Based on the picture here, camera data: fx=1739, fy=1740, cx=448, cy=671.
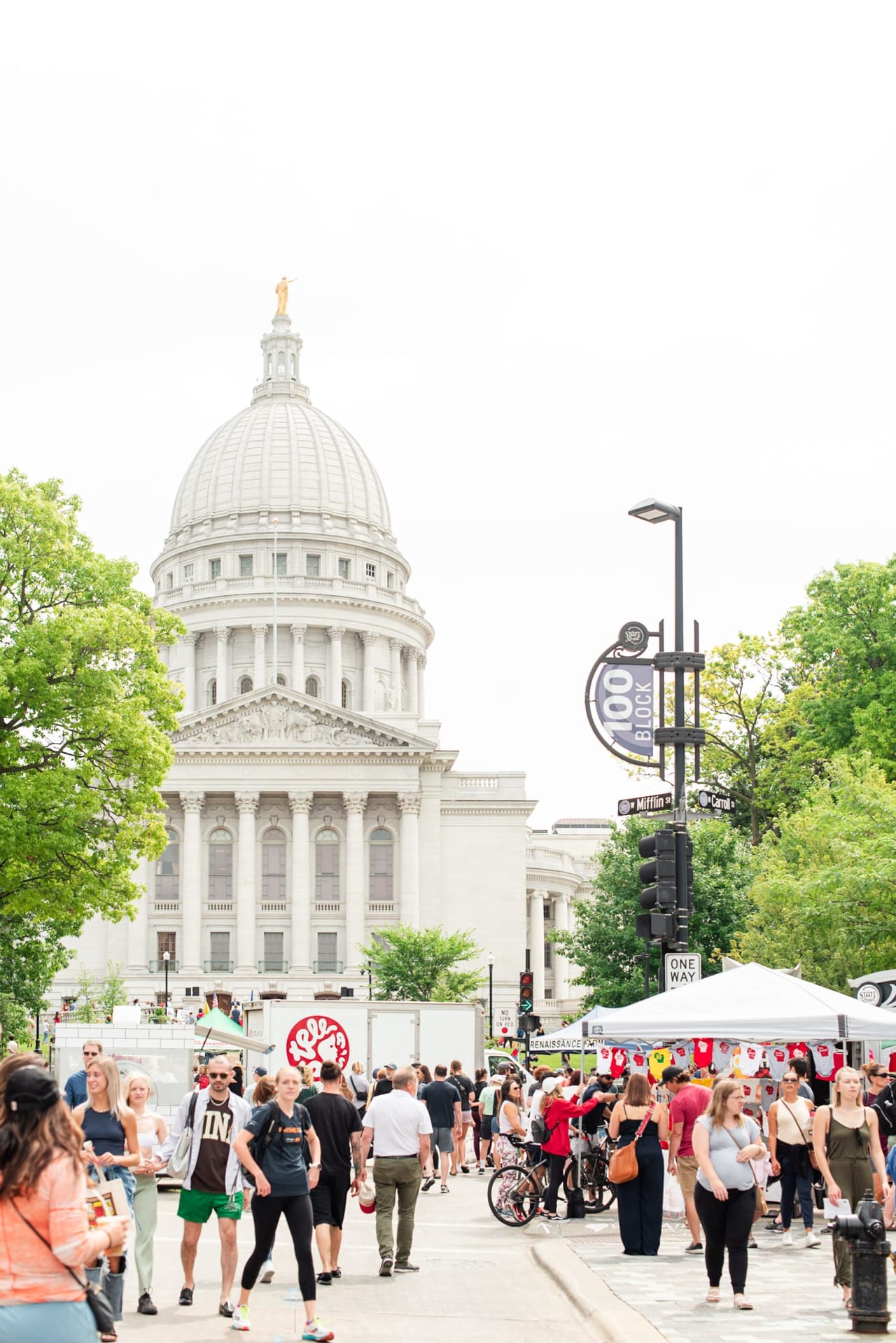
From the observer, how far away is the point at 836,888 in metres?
35.1

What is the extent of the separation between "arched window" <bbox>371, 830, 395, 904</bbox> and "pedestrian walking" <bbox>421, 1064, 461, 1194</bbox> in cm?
6529

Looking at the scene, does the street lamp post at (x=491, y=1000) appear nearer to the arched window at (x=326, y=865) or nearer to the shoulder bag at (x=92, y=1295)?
the arched window at (x=326, y=865)

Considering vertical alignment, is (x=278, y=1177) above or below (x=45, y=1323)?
below

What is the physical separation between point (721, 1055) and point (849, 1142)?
9712 millimetres

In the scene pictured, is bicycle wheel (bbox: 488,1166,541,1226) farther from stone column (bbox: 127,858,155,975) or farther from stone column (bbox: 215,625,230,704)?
stone column (bbox: 215,625,230,704)

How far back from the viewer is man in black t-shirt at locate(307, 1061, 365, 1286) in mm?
14773

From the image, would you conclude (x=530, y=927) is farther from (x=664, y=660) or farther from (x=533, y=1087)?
(x=664, y=660)

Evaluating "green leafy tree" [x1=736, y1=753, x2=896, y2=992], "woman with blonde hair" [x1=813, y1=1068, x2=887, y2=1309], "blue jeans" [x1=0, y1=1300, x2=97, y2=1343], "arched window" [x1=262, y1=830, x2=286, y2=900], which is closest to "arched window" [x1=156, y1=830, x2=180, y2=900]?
"arched window" [x1=262, y1=830, x2=286, y2=900]

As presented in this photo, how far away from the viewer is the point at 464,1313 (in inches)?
525

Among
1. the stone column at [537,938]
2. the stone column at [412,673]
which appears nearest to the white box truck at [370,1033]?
the stone column at [537,938]

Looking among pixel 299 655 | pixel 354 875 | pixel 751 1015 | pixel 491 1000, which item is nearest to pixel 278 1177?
pixel 751 1015

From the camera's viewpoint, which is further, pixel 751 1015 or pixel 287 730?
pixel 287 730

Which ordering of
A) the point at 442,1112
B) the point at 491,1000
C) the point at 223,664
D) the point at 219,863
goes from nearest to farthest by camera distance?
1. the point at 442,1112
2. the point at 491,1000
3. the point at 219,863
4. the point at 223,664

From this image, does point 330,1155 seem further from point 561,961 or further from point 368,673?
point 561,961
